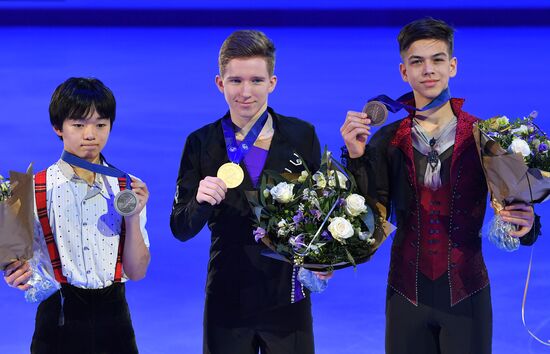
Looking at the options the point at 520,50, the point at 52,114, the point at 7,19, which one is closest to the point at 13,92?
the point at 7,19

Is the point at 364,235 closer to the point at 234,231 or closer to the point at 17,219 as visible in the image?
the point at 234,231

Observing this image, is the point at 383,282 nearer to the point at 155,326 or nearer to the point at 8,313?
the point at 155,326

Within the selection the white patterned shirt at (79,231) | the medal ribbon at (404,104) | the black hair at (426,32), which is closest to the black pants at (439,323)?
the medal ribbon at (404,104)

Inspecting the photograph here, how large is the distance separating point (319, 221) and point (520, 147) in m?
0.80

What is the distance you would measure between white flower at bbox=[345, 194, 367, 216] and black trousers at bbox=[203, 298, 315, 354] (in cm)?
46

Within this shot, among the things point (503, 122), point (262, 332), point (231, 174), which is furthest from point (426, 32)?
point (262, 332)

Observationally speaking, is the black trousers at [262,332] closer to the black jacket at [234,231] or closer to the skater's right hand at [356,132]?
the black jacket at [234,231]

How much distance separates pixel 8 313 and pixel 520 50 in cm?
732

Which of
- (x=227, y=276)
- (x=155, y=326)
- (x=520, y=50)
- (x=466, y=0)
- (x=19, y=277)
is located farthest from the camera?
(x=466, y=0)

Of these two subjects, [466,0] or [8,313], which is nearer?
[8,313]

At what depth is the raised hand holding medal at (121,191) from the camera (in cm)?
390

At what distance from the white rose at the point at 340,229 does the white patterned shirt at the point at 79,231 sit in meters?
0.74

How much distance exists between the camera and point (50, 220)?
4.01 m

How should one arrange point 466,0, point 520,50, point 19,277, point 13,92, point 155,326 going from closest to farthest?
point 19,277, point 155,326, point 13,92, point 520,50, point 466,0
